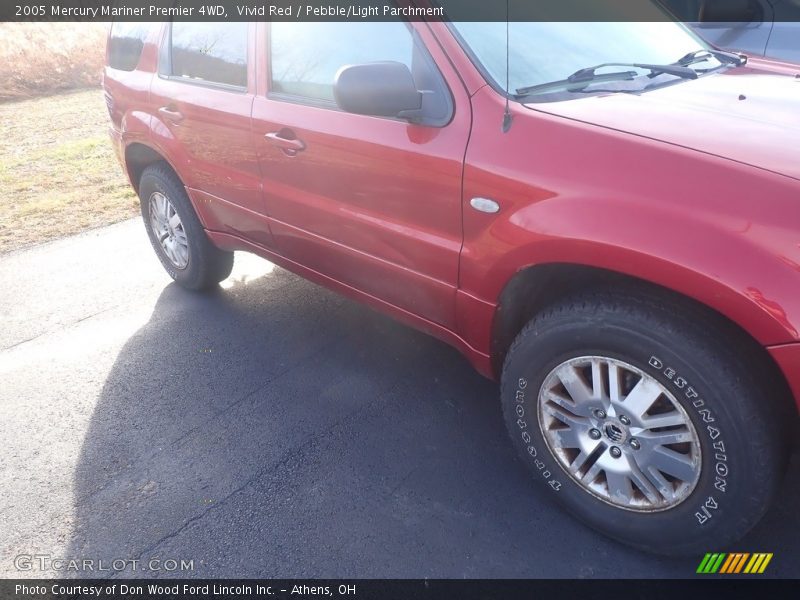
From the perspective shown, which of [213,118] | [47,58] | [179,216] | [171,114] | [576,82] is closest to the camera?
[576,82]

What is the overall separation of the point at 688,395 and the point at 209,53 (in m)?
2.75

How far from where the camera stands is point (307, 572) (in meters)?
2.24

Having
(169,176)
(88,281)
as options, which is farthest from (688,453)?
(88,281)

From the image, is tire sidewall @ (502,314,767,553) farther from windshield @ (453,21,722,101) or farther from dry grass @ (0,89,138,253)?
dry grass @ (0,89,138,253)

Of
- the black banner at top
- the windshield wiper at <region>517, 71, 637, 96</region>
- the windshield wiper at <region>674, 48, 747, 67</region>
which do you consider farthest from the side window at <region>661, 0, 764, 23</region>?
the windshield wiper at <region>517, 71, 637, 96</region>

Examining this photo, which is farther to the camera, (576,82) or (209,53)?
(209,53)

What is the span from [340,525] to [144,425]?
1.15 meters

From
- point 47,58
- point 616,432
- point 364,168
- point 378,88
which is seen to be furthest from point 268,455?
point 47,58

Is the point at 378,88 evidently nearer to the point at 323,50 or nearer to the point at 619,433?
the point at 323,50

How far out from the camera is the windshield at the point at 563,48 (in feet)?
7.64

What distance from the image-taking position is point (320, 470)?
8.73 feet

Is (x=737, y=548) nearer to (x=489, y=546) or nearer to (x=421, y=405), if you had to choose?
(x=489, y=546)

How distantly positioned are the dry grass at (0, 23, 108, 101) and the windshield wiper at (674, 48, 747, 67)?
11985mm

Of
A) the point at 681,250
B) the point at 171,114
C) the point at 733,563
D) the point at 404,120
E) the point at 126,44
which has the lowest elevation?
the point at 733,563
